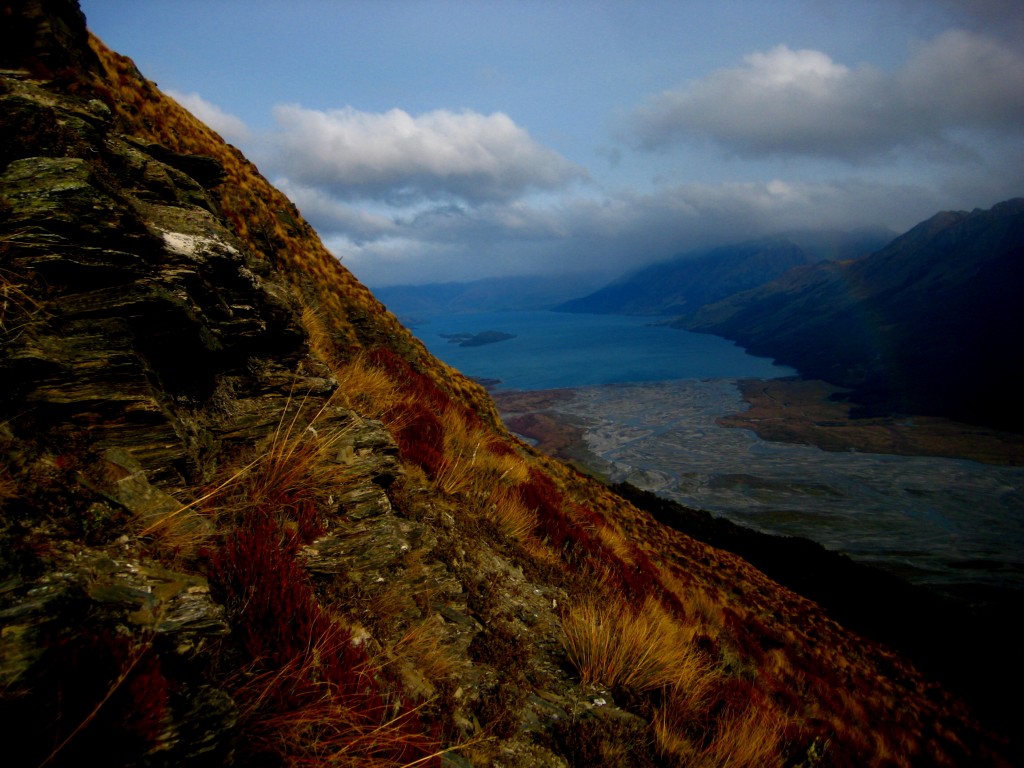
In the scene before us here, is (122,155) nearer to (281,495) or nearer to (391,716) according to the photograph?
(281,495)

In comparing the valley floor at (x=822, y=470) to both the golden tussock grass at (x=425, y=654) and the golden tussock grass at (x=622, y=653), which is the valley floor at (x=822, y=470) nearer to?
the golden tussock grass at (x=622, y=653)

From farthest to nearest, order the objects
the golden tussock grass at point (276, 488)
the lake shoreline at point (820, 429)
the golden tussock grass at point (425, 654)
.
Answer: the lake shoreline at point (820, 429) → the golden tussock grass at point (425, 654) → the golden tussock grass at point (276, 488)

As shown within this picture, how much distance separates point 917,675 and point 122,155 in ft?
87.0

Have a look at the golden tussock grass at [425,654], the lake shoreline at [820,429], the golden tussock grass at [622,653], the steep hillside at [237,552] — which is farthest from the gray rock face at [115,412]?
the lake shoreline at [820,429]

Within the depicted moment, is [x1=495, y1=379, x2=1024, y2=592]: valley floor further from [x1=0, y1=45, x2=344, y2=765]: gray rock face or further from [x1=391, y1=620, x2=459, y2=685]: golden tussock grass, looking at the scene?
[x1=0, y1=45, x2=344, y2=765]: gray rock face

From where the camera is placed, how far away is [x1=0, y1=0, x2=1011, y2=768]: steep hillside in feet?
5.79

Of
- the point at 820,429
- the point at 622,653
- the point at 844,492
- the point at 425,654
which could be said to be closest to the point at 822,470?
the point at 844,492

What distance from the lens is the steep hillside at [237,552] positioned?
1.76 metres

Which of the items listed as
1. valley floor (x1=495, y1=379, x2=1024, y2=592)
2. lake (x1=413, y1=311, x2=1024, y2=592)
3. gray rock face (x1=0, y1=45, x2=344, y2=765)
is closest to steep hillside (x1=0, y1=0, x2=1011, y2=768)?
gray rock face (x1=0, y1=45, x2=344, y2=765)

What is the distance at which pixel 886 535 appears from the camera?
6712cm

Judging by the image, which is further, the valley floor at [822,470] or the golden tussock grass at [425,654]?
A: the valley floor at [822,470]

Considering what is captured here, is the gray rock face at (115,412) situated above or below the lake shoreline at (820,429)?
above

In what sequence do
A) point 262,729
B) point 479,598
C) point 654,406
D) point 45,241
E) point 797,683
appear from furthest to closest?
point 654,406
point 797,683
point 479,598
point 45,241
point 262,729

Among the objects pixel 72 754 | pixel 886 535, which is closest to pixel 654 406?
pixel 886 535
